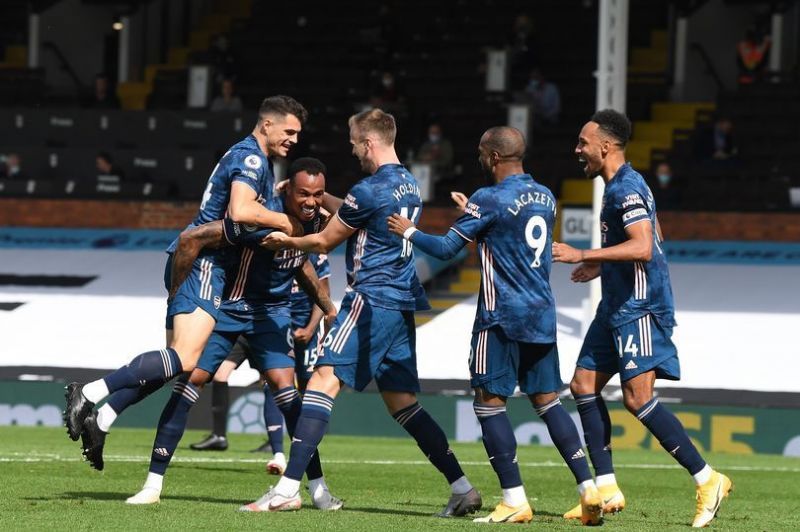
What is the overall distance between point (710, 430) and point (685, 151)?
8.20 metres

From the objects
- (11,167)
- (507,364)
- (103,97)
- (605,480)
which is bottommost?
(605,480)

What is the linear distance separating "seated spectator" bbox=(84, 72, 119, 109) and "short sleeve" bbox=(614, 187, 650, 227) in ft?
63.3

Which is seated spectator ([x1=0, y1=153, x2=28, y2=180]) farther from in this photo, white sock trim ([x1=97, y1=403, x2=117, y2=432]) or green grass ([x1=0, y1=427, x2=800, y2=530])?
white sock trim ([x1=97, y1=403, x2=117, y2=432])

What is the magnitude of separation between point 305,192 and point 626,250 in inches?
83.2

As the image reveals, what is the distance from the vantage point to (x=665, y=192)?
914 inches

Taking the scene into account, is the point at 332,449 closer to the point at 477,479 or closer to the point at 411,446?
the point at 411,446

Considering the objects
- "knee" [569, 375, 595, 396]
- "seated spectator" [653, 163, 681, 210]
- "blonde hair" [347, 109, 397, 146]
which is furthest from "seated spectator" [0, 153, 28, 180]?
"knee" [569, 375, 595, 396]

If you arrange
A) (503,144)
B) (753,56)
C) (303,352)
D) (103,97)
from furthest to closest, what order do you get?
(103,97) → (753,56) → (303,352) → (503,144)

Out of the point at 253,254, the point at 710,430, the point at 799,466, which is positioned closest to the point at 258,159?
the point at 253,254

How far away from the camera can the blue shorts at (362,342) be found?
28.0 feet

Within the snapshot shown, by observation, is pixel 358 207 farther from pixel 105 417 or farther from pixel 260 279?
pixel 105 417

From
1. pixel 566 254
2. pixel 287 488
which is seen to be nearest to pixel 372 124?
pixel 566 254

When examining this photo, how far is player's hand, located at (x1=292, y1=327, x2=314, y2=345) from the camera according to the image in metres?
12.0

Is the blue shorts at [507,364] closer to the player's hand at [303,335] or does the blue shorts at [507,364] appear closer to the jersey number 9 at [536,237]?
the jersey number 9 at [536,237]
